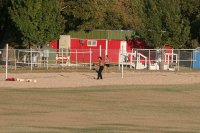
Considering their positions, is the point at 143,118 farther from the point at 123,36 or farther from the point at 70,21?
the point at 123,36

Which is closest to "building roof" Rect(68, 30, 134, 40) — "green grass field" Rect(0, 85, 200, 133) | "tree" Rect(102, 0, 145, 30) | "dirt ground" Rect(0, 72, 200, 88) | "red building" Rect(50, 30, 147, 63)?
"red building" Rect(50, 30, 147, 63)

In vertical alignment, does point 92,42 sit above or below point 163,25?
below

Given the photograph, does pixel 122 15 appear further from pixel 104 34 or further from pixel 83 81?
pixel 83 81

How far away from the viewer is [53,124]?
636 inches

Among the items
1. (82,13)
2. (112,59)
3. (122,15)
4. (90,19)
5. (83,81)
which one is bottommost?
(83,81)

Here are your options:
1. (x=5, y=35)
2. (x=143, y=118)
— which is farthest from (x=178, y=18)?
(x=143, y=118)

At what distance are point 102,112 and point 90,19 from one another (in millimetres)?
45790

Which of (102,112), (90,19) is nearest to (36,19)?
(90,19)

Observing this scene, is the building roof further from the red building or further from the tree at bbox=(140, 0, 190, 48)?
the tree at bbox=(140, 0, 190, 48)

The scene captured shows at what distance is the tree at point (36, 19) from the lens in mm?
59625

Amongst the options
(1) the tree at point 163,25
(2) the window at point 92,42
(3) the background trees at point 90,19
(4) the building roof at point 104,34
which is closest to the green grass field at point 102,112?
(3) the background trees at point 90,19

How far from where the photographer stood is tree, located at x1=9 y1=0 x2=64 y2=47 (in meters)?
59.6

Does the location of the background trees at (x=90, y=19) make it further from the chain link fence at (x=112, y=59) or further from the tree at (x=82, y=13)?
the chain link fence at (x=112, y=59)

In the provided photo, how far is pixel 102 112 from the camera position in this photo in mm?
20531
